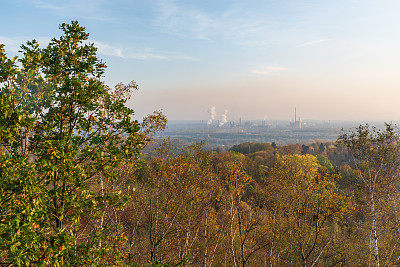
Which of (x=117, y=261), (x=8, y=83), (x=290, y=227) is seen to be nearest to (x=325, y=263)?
(x=290, y=227)

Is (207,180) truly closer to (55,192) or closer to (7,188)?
(55,192)

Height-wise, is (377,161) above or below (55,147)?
below

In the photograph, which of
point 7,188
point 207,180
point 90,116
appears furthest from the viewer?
point 207,180

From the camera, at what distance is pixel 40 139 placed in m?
5.95

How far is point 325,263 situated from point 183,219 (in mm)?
19306

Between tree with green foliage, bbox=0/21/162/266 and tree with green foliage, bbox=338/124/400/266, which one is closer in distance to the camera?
tree with green foliage, bbox=0/21/162/266

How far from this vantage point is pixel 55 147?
502cm

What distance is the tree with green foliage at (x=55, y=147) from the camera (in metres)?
4.78

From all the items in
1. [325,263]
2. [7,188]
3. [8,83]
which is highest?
[8,83]

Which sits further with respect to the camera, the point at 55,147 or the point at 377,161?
the point at 377,161

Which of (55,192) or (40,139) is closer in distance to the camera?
(55,192)

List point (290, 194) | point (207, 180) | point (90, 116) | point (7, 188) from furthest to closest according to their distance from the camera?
1. point (290, 194)
2. point (207, 180)
3. point (90, 116)
4. point (7, 188)

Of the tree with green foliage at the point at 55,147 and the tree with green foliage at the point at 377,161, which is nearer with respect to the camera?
the tree with green foliage at the point at 55,147

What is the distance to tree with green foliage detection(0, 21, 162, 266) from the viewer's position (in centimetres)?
478
